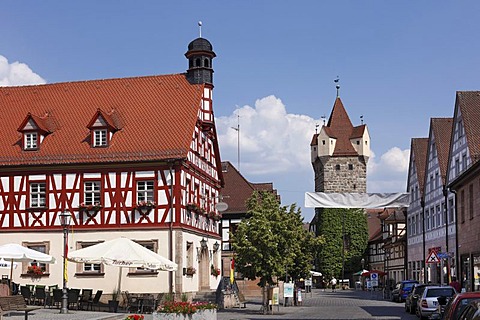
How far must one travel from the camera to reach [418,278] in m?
61.5

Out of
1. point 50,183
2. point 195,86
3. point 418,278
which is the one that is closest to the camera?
point 50,183

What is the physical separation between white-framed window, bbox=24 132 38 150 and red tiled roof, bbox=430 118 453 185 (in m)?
25.9

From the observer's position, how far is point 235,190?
6531 cm

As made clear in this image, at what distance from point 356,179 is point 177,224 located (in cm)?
8426

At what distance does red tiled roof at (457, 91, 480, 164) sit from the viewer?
45.8 m

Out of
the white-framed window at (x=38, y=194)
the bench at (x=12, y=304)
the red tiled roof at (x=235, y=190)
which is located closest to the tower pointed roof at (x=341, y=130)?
the red tiled roof at (x=235, y=190)

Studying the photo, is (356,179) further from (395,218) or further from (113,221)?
(113,221)

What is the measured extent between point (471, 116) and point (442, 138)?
9199 millimetres

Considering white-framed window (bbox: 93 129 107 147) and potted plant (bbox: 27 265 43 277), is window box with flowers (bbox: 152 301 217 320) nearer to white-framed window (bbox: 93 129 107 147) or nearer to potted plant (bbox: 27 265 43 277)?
potted plant (bbox: 27 265 43 277)

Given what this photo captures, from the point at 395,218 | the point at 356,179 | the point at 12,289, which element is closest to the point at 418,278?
the point at 395,218

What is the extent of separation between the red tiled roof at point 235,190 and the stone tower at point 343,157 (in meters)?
56.8

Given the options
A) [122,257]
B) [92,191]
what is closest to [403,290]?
[92,191]

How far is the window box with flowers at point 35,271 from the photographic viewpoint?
41.2 m

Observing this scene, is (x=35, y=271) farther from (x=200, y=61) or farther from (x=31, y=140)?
(x=200, y=61)
